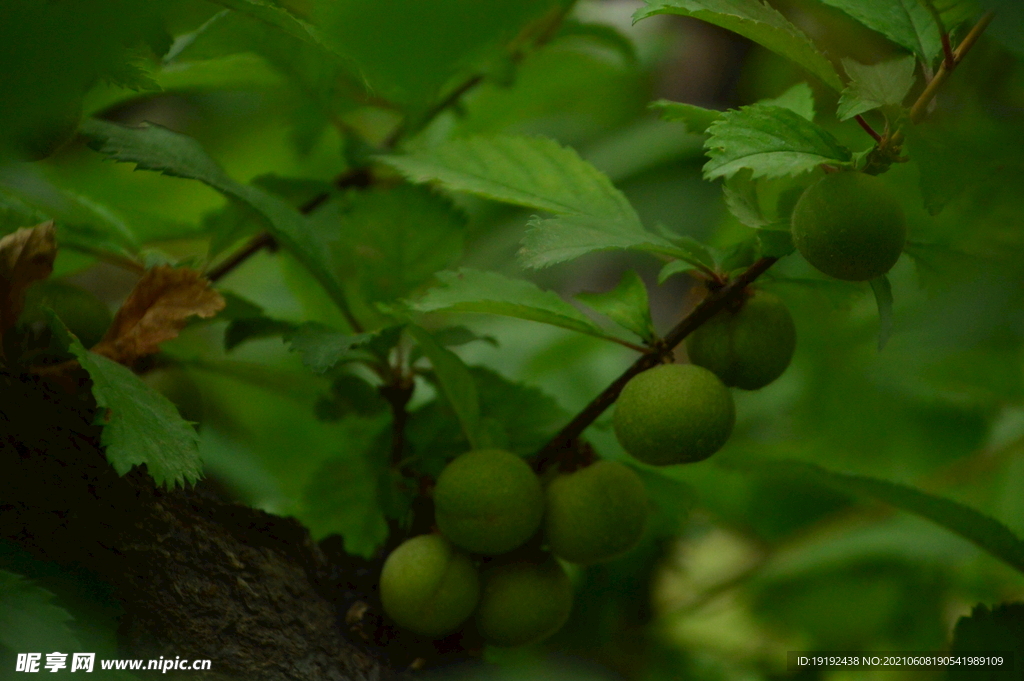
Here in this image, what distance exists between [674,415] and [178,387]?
366 millimetres

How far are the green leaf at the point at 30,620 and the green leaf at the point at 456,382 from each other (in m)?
0.24

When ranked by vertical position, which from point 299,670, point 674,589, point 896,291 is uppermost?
point 896,291

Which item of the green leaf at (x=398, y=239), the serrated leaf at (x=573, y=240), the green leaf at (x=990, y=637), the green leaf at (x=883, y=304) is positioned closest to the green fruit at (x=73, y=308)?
the green leaf at (x=398, y=239)

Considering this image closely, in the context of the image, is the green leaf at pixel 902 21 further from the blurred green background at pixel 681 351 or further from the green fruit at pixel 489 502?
the green fruit at pixel 489 502

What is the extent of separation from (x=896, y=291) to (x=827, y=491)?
11.5 inches

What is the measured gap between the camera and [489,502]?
516 mm

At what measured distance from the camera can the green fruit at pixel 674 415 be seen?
0.49 metres

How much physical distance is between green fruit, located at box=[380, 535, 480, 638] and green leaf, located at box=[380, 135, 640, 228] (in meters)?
0.24

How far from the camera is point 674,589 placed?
45.6 inches

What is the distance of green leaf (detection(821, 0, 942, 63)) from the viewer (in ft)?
1.57

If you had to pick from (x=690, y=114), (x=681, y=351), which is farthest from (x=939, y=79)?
(x=681, y=351)

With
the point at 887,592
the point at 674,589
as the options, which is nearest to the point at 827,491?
the point at 887,592

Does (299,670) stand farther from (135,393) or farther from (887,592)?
(887,592)

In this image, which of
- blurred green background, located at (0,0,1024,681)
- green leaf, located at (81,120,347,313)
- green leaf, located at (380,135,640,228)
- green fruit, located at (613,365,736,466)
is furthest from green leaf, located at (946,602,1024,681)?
green leaf, located at (81,120,347,313)
